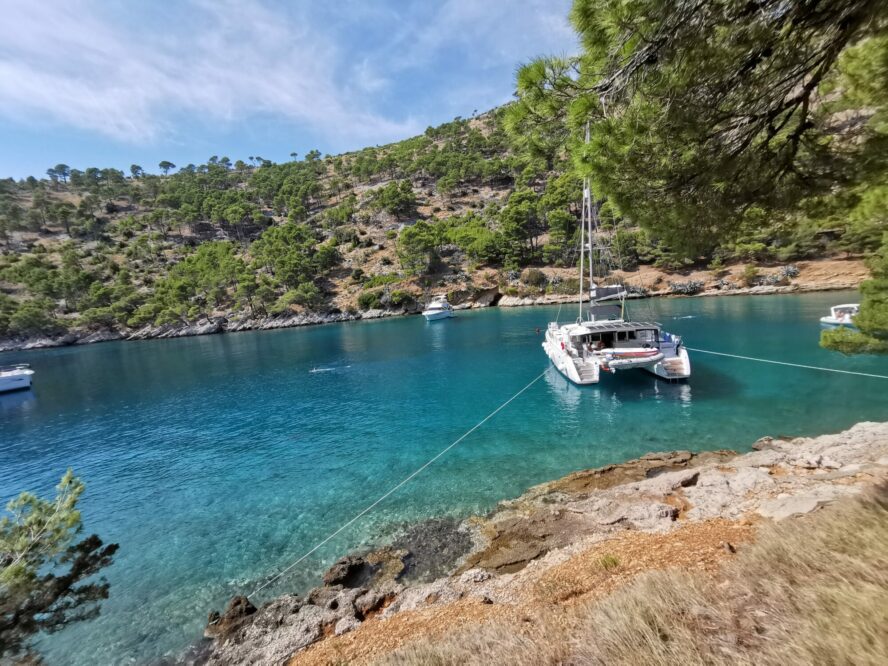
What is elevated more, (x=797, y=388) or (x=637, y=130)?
(x=637, y=130)

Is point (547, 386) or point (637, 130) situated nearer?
point (637, 130)

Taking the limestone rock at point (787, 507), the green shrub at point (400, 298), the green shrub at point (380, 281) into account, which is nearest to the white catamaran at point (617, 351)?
the limestone rock at point (787, 507)

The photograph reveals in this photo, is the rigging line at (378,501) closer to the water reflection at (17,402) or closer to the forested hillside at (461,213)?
the forested hillside at (461,213)

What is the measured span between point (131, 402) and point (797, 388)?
35.6 metres

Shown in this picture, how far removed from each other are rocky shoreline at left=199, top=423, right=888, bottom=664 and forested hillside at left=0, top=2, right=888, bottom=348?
451 centimetres

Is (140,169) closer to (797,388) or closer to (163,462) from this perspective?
(163,462)

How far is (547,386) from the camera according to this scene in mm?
18391

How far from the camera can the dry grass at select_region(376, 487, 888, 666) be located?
7.67 ft

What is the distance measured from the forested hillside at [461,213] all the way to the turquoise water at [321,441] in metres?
6.79

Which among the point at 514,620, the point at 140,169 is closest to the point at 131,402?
the point at 514,620

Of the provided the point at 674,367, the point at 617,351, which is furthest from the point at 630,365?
the point at 674,367

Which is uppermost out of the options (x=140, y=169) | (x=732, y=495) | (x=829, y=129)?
(x=140, y=169)

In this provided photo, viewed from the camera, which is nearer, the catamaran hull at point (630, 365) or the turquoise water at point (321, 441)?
the turquoise water at point (321, 441)

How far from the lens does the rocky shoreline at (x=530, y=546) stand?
5.47 m
